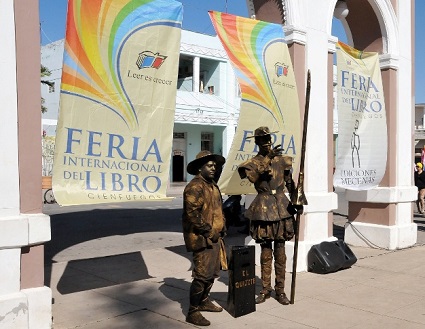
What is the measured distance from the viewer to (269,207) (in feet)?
19.5

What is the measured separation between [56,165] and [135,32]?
1785 millimetres

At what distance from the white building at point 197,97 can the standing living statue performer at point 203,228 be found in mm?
21095

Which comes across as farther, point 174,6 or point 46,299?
point 174,6

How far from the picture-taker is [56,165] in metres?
5.13

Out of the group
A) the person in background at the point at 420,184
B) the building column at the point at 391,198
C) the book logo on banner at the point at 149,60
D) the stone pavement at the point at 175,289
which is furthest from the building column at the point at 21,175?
the person in background at the point at 420,184

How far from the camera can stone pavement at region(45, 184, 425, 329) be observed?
5.40 metres

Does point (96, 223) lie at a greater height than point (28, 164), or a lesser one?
lesser

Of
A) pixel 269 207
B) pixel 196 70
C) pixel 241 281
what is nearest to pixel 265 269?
pixel 241 281

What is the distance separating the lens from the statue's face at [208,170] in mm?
5273

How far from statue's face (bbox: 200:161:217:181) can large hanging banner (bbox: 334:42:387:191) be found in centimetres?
382

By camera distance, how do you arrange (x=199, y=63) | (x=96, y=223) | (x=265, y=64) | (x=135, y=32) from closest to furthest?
(x=135, y=32)
(x=265, y=64)
(x=96, y=223)
(x=199, y=63)

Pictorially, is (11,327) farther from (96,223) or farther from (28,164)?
(96,223)

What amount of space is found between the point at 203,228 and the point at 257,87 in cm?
277

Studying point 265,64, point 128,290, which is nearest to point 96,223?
point 128,290
